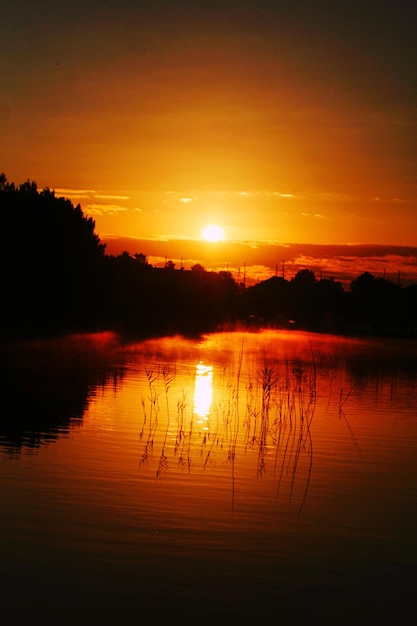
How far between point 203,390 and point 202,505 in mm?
13706

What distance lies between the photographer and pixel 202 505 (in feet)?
38.1

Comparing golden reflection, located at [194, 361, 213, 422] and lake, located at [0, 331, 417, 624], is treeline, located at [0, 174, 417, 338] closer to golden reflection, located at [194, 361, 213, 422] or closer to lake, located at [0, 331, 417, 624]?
golden reflection, located at [194, 361, 213, 422]

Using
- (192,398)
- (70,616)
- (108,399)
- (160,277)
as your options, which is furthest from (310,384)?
(160,277)

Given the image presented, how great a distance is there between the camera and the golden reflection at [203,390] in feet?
67.8

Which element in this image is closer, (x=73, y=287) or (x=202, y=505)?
(x=202, y=505)

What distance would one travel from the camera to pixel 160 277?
126 m

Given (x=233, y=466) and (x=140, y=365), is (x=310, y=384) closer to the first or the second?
(x=140, y=365)

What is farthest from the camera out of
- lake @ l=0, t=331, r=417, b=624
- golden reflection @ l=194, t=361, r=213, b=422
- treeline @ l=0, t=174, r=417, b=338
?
treeline @ l=0, t=174, r=417, b=338

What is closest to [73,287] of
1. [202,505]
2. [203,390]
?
[203,390]

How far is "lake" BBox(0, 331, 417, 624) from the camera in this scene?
Answer: 830 cm

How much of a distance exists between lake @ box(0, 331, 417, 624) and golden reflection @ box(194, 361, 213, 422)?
0.10 meters

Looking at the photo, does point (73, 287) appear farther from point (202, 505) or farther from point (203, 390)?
point (202, 505)

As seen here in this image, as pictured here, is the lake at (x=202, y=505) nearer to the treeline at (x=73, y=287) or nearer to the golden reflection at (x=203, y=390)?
the golden reflection at (x=203, y=390)

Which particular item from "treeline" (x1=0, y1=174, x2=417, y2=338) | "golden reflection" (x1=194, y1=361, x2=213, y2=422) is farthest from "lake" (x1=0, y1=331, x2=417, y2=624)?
"treeline" (x1=0, y1=174, x2=417, y2=338)
